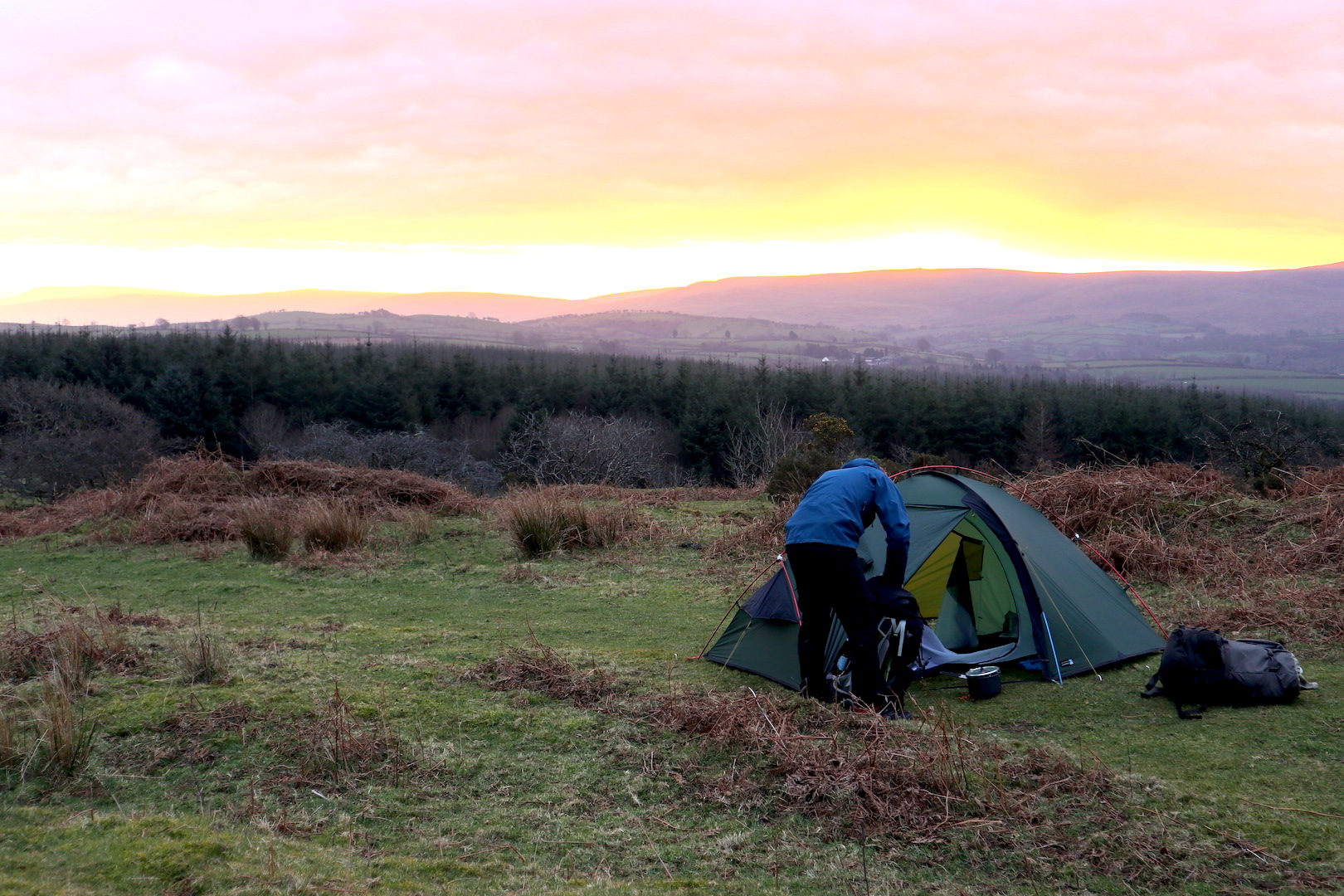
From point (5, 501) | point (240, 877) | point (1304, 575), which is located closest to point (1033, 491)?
point (1304, 575)

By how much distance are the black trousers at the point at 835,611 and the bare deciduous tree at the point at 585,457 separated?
590 inches

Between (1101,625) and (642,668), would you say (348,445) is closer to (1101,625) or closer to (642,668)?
(642,668)

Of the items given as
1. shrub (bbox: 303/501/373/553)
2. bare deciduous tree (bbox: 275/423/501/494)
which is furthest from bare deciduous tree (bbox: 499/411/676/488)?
shrub (bbox: 303/501/373/553)

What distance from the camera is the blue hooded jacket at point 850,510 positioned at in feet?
18.5

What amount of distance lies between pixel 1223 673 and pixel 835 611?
2.47m

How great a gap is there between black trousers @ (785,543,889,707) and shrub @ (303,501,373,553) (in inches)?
307

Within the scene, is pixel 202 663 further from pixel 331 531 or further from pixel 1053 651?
pixel 331 531

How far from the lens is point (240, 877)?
325cm

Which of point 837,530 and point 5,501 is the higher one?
point 837,530

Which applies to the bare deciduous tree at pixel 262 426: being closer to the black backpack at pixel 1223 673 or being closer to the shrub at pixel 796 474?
the shrub at pixel 796 474

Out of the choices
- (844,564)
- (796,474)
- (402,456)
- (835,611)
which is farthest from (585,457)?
(844,564)

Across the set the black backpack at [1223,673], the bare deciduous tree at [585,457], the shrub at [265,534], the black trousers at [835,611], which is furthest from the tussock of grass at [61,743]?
the bare deciduous tree at [585,457]

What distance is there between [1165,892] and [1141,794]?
34.4 inches

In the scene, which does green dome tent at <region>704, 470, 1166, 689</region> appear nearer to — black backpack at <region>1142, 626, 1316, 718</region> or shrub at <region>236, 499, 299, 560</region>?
black backpack at <region>1142, 626, 1316, 718</region>
